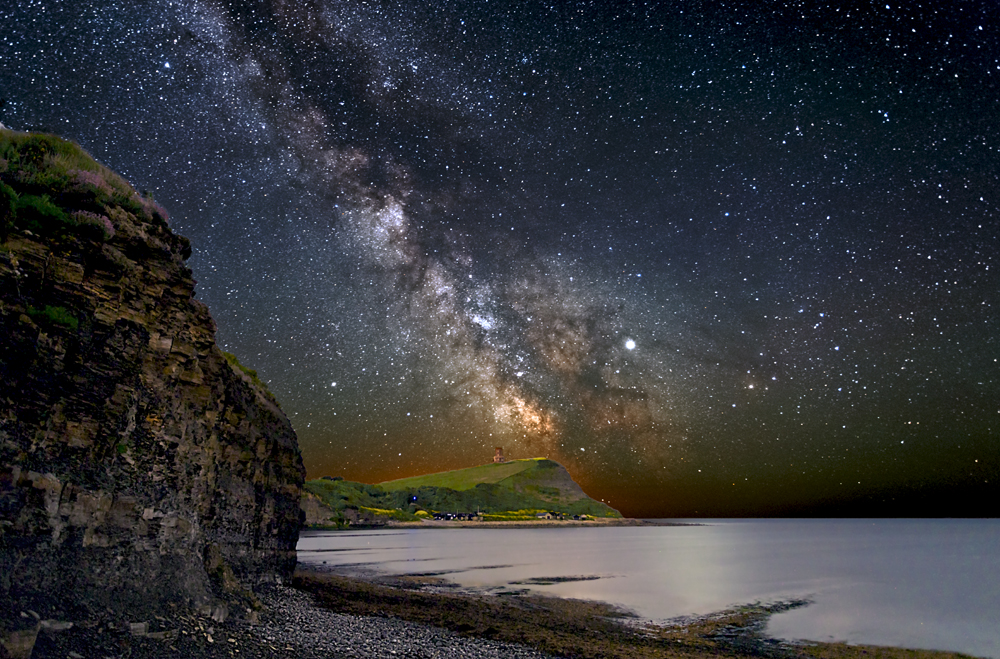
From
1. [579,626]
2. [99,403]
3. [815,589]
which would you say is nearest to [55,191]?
[99,403]

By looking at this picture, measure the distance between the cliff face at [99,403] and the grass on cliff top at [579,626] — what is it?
1122 cm

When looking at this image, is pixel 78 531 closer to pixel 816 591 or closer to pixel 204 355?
pixel 204 355

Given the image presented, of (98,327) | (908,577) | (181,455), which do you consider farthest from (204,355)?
(908,577)

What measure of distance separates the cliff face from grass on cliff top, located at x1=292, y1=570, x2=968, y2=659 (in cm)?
1122

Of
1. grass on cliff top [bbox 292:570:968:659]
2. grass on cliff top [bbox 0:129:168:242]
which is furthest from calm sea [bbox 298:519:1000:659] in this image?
grass on cliff top [bbox 0:129:168:242]

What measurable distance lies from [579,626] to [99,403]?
2498 centimetres

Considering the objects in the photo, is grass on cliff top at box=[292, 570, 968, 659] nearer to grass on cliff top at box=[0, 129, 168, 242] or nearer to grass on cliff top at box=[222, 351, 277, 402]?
grass on cliff top at box=[222, 351, 277, 402]

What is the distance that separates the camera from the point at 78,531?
49.7ft

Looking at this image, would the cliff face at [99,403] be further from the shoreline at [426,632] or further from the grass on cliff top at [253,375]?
the grass on cliff top at [253,375]

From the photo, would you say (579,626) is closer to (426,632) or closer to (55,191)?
(426,632)

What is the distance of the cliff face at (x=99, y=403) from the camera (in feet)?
46.4

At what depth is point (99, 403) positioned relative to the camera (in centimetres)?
1647

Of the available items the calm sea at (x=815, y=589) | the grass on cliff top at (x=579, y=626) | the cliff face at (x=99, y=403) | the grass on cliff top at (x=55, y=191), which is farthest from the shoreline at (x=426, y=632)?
the grass on cliff top at (x=55, y=191)

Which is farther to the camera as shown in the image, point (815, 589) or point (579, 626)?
point (815, 589)
